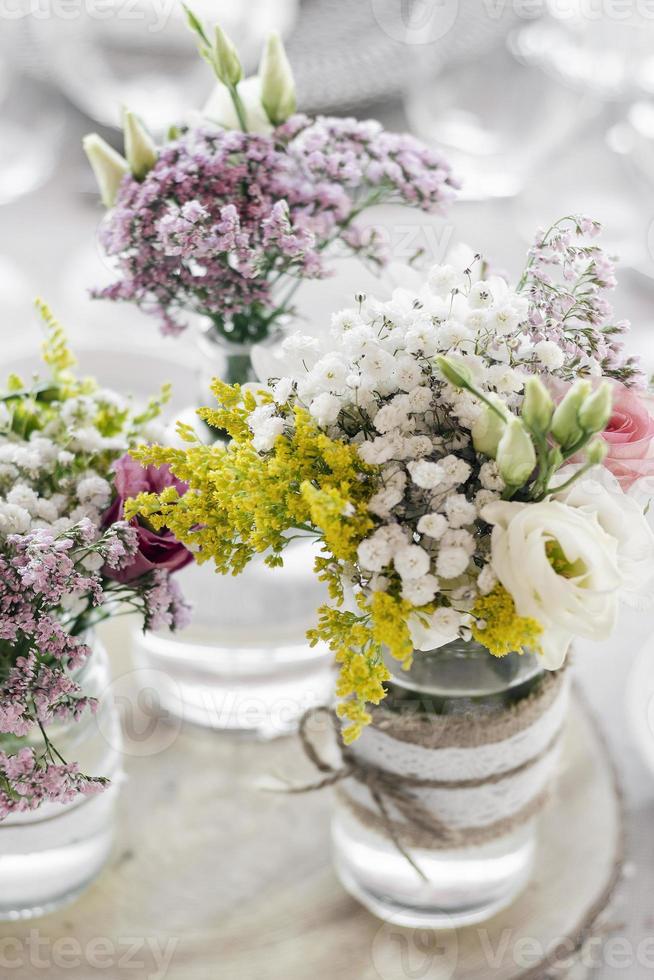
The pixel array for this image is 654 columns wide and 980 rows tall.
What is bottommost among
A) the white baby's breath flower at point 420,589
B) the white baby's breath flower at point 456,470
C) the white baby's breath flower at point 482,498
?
the white baby's breath flower at point 420,589

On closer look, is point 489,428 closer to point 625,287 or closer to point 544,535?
point 544,535

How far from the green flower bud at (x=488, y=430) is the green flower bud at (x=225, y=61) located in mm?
323

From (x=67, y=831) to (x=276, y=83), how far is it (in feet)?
1.84

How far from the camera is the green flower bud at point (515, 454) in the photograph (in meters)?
0.49

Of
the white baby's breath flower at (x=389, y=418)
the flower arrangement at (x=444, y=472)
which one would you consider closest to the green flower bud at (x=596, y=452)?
the flower arrangement at (x=444, y=472)

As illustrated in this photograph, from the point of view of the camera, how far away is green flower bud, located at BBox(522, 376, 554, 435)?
0.49 meters

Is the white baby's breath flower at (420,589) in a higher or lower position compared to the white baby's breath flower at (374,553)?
lower

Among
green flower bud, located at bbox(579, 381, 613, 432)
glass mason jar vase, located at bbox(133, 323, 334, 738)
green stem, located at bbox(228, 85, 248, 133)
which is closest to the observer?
green flower bud, located at bbox(579, 381, 613, 432)

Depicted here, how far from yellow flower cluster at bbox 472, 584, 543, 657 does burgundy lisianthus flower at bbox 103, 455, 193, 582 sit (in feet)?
0.70

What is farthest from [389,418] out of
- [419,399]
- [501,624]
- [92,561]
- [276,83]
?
[276,83]

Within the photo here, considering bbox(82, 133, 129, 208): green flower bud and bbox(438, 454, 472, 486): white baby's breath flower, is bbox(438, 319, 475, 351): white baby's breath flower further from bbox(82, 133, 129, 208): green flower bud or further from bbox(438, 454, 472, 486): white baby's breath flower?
bbox(82, 133, 129, 208): green flower bud

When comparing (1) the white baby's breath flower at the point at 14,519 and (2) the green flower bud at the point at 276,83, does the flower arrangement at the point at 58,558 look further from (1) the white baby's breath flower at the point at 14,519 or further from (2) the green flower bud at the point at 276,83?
(2) the green flower bud at the point at 276,83

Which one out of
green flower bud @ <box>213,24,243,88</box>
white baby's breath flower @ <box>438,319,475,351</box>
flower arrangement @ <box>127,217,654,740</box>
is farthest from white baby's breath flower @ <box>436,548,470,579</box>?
green flower bud @ <box>213,24,243,88</box>

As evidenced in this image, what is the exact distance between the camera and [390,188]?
0.75 meters
